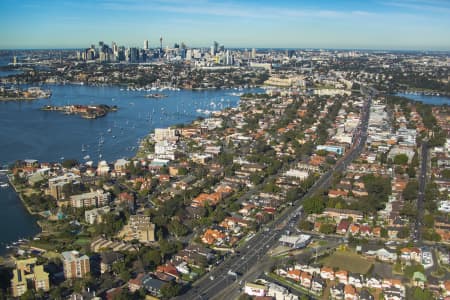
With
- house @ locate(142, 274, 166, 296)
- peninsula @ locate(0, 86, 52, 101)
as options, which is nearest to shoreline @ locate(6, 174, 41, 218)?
house @ locate(142, 274, 166, 296)

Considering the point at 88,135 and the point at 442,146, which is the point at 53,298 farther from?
the point at 442,146

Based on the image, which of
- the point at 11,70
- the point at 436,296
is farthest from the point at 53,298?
the point at 11,70

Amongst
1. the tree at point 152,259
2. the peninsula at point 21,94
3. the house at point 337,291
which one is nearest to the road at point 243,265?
the tree at point 152,259

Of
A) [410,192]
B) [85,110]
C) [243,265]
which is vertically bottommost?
[243,265]

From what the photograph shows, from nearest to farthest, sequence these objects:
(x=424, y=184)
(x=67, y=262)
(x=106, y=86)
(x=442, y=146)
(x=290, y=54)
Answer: (x=67, y=262) < (x=424, y=184) < (x=442, y=146) < (x=106, y=86) < (x=290, y=54)

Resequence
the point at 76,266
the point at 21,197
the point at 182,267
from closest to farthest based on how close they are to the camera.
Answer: the point at 76,266 < the point at 182,267 < the point at 21,197

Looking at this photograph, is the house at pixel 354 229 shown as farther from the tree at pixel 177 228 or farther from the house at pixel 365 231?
the tree at pixel 177 228

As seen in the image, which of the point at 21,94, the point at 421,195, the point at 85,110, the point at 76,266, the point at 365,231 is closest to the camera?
the point at 76,266

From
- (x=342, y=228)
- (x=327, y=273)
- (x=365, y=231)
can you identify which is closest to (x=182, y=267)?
(x=327, y=273)

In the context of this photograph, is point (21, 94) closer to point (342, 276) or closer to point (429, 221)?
point (429, 221)
